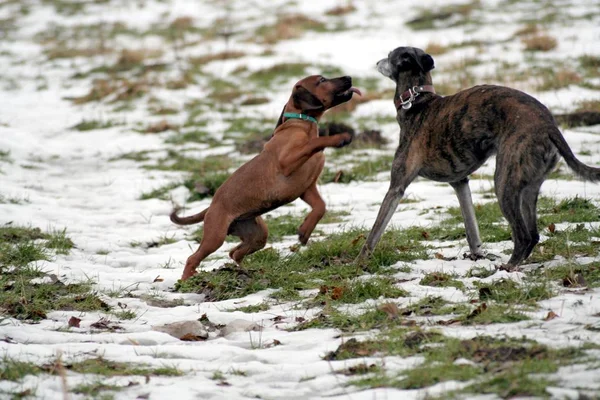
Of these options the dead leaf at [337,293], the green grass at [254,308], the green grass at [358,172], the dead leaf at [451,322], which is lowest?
the green grass at [358,172]

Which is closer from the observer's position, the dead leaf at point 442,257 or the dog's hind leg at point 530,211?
the dog's hind leg at point 530,211

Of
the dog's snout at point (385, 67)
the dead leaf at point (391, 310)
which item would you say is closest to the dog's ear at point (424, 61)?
the dog's snout at point (385, 67)

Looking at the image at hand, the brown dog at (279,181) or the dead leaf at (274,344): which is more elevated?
the brown dog at (279,181)

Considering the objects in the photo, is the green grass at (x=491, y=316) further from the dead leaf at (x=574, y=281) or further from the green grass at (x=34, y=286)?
the green grass at (x=34, y=286)

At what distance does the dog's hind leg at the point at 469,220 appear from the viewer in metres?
6.10

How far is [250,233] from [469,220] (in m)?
2.02

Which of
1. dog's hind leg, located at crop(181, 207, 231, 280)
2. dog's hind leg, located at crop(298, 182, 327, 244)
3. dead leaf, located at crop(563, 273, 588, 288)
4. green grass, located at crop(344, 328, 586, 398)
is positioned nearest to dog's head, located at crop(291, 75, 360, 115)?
dog's hind leg, located at crop(298, 182, 327, 244)

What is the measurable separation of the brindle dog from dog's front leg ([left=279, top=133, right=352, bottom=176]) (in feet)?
1.84

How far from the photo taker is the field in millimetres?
3793

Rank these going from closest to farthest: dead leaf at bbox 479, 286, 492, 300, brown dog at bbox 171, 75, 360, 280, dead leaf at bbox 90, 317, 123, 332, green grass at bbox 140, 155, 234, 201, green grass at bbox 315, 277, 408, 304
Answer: dead leaf at bbox 479, 286, 492, 300 < dead leaf at bbox 90, 317, 123, 332 < green grass at bbox 315, 277, 408, 304 < brown dog at bbox 171, 75, 360, 280 < green grass at bbox 140, 155, 234, 201

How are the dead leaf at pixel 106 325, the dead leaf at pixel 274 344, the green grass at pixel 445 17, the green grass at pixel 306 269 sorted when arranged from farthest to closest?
the green grass at pixel 445 17 < the green grass at pixel 306 269 < the dead leaf at pixel 106 325 < the dead leaf at pixel 274 344

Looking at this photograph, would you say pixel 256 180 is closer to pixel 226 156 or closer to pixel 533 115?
pixel 533 115

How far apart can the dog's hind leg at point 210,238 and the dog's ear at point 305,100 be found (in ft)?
4.10

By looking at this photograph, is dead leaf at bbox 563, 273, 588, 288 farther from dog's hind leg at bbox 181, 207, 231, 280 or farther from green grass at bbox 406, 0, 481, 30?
green grass at bbox 406, 0, 481, 30
